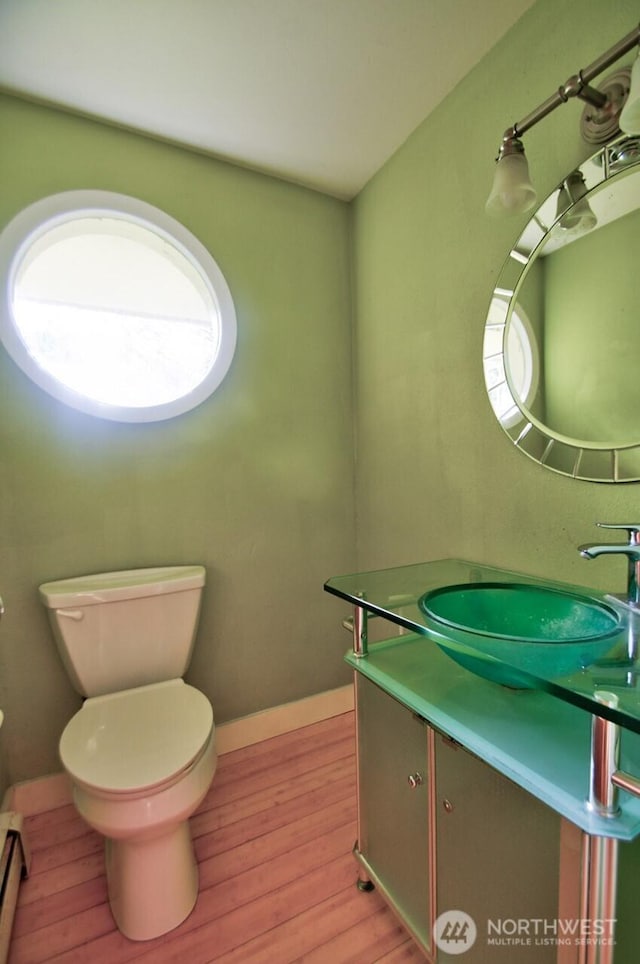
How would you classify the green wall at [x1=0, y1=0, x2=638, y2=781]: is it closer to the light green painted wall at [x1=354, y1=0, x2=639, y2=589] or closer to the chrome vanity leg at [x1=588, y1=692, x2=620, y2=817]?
the light green painted wall at [x1=354, y1=0, x2=639, y2=589]

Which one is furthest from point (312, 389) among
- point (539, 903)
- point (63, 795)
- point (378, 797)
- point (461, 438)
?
point (63, 795)

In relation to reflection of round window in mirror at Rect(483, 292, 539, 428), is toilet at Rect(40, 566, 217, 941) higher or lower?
lower

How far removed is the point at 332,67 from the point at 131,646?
75.7 inches

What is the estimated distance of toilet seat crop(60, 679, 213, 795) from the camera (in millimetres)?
1002

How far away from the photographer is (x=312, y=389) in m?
1.85

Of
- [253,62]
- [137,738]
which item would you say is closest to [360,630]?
[137,738]

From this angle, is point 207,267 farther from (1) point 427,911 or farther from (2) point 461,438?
(1) point 427,911

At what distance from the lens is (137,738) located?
1146mm

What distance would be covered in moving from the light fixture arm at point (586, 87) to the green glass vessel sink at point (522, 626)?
101cm

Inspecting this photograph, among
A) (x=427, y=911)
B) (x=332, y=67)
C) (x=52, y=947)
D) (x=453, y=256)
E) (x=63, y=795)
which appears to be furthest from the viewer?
(x=63, y=795)

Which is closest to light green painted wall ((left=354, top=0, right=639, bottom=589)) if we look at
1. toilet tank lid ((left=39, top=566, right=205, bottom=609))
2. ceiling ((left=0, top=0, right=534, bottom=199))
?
ceiling ((left=0, top=0, right=534, bottom=199))

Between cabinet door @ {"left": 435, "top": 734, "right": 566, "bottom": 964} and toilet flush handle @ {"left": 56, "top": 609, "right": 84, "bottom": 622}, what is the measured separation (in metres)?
1.11

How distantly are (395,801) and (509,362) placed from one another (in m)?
1.17

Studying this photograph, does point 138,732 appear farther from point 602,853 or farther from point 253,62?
point 253,62
